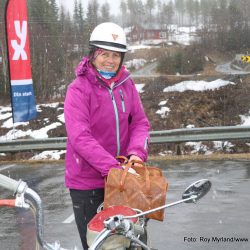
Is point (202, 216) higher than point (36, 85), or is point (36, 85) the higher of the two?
point (202, 216)

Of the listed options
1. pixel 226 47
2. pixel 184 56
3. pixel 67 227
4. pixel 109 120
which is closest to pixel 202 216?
pixel 67 227

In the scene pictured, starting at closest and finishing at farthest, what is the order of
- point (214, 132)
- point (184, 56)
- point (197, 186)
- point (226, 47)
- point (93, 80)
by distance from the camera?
1. point (197, 186)
2. point (93, 80)
3. point (214, 132)
4. point (184, 56)
5. point (226, 47)

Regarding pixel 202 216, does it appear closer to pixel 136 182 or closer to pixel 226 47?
pixel 136 182

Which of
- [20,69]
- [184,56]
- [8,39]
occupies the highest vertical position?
[8,39]

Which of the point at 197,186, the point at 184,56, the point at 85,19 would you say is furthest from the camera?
the point at 184,56

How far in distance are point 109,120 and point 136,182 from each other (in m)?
0.61

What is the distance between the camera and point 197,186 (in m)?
2.15

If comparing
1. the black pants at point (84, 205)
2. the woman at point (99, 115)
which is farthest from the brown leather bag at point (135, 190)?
the black pants at point (84, 205)

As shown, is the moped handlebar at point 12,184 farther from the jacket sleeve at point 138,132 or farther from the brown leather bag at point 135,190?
the jacket sleeve at point 138,132

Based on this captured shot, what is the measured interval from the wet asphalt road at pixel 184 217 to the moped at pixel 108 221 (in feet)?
5.61

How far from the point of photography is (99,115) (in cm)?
296

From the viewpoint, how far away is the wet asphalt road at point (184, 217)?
5.44 meters

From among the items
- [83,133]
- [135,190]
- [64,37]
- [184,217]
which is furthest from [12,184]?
[64,37]

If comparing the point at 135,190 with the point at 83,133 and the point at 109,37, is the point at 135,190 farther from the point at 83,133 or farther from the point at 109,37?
the point at 109,37
